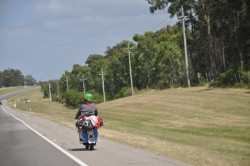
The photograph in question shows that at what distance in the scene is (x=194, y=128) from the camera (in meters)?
28.0

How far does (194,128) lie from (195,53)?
68253 mm

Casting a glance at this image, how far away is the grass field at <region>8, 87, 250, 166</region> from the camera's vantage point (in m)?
14.6

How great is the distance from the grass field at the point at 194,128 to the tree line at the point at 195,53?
9.01 meters

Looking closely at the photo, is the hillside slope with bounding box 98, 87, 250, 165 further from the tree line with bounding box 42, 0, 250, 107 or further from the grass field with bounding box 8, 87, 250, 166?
the tree line with bounding box 42, 0, 250, 107

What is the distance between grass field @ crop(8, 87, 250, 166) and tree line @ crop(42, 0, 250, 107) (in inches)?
355

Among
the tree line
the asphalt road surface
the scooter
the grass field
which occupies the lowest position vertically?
the grass field

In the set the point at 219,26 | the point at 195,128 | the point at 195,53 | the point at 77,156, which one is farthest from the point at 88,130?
the point at 195,53

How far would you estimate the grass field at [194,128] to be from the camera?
14609mm

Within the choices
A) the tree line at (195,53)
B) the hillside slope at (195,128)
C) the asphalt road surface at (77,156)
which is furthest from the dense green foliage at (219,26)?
the asphalt road surface at (77,156)

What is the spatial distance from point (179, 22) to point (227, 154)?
6512cm

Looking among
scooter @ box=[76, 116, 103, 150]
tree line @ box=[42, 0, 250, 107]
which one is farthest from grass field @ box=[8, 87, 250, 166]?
tree line @ box=[42, 0, 250, 107]

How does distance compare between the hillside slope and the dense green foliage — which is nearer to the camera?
the hillside slope

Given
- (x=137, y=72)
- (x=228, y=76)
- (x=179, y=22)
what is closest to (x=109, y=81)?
(x=137, y=72)

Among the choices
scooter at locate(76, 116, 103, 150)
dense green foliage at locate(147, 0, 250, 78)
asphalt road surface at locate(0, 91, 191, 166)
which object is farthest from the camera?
dense green foliage at locate(147, 0, 250, 78)
